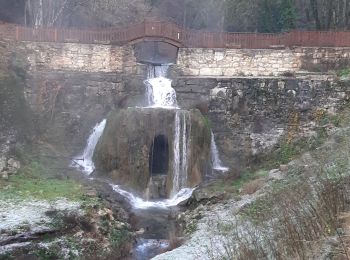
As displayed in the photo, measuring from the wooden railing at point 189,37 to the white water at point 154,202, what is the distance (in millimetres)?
8247

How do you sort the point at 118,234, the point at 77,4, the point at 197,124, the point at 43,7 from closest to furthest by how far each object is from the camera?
1. the point at 118,234
2. the point at 197,124
3. the point at 43,7
4. the point at 77,4

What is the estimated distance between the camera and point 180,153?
2138 centimetres

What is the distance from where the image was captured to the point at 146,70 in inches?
968

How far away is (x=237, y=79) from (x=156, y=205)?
803cm

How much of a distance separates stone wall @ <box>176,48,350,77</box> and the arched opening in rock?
4449mm

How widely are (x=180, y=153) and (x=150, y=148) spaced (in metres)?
1.34

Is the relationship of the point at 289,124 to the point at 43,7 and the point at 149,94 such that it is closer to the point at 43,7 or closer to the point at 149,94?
the point at 149,94

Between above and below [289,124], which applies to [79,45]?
above

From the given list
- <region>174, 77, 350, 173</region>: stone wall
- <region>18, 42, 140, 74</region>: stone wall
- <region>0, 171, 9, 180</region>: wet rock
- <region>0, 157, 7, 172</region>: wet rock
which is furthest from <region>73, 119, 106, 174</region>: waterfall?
<region>174, 77, 350, 173</region>: stone wall

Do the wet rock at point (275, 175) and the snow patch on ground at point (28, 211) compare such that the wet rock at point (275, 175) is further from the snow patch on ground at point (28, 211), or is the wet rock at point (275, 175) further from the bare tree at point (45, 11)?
the bare tree at point (45, 11)

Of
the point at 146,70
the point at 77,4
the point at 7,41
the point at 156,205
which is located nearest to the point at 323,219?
the point at 156,205

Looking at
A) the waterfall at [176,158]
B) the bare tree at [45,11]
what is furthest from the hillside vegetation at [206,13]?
the waterfall at [176,158]

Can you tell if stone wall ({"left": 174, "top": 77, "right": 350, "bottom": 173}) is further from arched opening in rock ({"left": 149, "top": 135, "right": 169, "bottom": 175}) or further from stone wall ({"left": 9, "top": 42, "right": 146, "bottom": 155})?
stone wall ({"left": 9, "top": 42, "right": 146, "bottom": 155})

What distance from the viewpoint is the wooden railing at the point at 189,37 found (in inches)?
965
